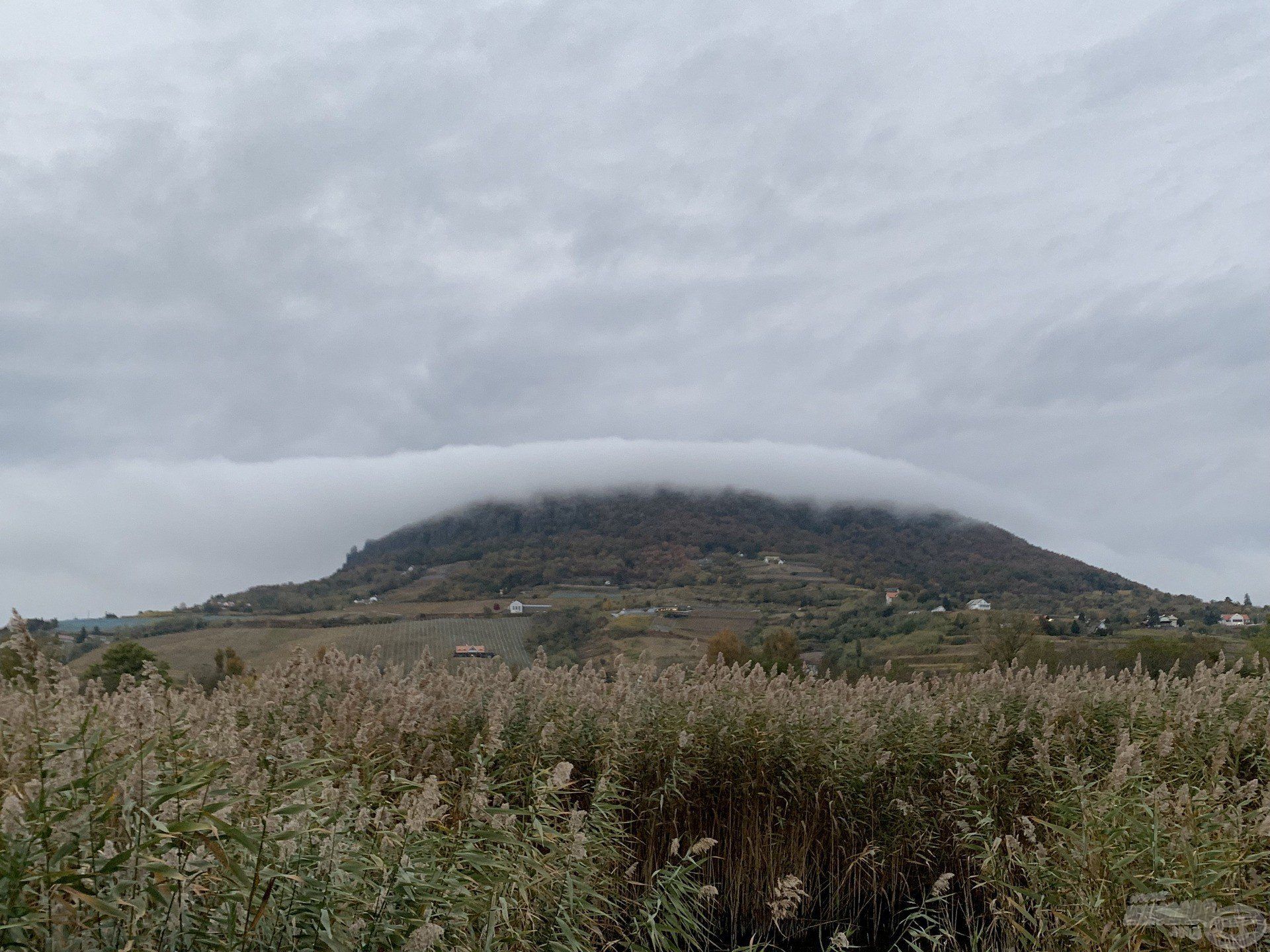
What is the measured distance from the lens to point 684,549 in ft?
198

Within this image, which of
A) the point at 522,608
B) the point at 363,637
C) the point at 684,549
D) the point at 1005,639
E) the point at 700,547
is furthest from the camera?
the point at 700,547

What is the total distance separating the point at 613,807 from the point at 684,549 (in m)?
55.6

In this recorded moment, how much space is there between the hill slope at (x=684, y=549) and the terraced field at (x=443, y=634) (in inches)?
343

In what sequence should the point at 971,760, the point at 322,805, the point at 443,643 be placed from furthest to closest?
the point at 443,643 < the point at 971,760 < the point at 322,805

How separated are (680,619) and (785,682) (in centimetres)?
3710

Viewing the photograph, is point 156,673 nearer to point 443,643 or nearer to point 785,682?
point 785,682

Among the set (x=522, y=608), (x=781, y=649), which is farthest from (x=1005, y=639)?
(x=522, y=608)

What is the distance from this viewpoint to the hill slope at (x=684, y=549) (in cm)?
5531

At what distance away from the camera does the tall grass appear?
254cm

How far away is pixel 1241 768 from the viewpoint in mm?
7000

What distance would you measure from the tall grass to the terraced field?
95.2 ft

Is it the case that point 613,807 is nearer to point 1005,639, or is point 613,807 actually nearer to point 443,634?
point 1005,639

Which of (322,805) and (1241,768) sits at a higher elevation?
(322,805)

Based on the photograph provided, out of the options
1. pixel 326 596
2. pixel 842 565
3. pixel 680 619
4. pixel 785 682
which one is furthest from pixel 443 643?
pixel 785 682
